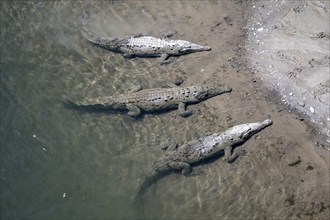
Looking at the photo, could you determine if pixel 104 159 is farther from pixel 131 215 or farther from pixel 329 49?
pixel 329 49

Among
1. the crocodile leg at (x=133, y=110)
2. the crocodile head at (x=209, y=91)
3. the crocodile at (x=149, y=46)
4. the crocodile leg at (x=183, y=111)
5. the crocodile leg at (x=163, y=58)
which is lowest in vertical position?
the crocodile leg at (x=183, y=111)

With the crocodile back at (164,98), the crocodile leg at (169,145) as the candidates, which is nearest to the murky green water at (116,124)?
the crocodile leg at (169,145)

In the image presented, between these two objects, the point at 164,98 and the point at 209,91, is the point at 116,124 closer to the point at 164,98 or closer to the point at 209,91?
the point at 164,98

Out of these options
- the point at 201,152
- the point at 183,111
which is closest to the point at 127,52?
the point at 183,111

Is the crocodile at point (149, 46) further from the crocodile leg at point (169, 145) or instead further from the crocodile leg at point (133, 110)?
the crocodile leg at point (169, 145)

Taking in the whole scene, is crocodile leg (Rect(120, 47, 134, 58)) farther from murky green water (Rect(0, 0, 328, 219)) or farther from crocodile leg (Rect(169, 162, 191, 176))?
crocodile leg (Rect(169, 162, 191, 176))

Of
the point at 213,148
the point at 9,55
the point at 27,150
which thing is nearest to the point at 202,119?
the point at 213,148
